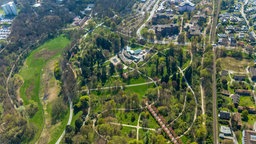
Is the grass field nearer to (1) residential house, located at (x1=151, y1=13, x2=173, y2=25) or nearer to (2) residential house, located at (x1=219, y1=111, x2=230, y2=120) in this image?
(1) residential house, located at (x1=151, y1=13, x2=173, y2=25)

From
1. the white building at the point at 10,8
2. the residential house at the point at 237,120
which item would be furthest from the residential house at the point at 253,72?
the white building at the point at 10,8

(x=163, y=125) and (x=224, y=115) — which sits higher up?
(x=224, y=115)

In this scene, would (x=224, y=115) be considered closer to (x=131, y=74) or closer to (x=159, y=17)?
(x=131, y=74)

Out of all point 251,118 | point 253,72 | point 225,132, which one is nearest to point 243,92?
point 251,118

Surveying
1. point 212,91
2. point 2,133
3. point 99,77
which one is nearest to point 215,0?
point 212,91

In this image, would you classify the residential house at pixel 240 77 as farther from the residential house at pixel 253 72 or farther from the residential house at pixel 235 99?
the residential house at pixel 235 99

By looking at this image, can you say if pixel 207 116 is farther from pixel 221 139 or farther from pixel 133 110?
pixel 133 110

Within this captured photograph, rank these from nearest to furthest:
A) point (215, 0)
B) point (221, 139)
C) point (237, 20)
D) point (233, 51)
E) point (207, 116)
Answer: point (221, 139)
point (207, 116)
point (233, 51)
point (237, 20)
point (215, 0)
